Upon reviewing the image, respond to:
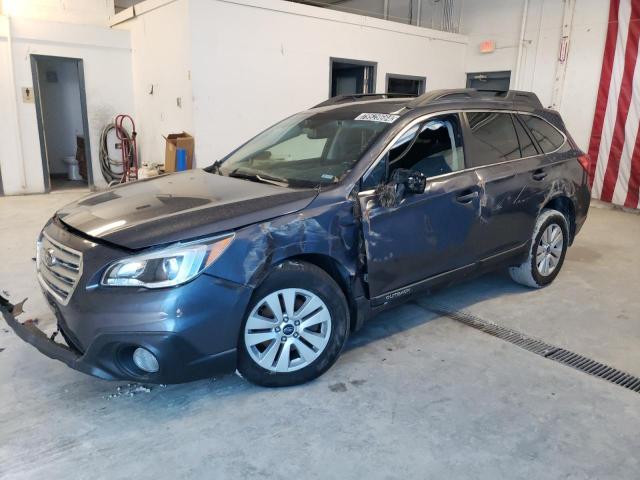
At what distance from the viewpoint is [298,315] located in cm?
245

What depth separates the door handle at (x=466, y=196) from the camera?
10.0 feet

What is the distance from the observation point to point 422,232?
2.87 m

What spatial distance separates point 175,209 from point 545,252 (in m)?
2.93

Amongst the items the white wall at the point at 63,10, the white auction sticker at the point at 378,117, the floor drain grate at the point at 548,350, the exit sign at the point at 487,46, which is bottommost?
the floor drain grate at the point at 548,350

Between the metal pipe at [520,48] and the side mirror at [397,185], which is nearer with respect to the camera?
the side mirror at [397,185]

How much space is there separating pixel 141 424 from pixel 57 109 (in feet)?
30.0

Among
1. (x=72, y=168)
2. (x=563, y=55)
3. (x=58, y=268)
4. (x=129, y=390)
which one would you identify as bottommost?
→ (x=129, y=390)

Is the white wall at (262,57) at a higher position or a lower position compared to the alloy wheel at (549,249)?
higher

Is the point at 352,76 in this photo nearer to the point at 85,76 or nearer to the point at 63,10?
the point at 85,76

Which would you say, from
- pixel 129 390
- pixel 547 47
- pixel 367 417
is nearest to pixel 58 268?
pixel 129 390

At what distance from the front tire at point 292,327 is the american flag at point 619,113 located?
6816 mm

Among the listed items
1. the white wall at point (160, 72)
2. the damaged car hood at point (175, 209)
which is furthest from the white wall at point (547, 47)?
the damaged car hood at point (175, 209)

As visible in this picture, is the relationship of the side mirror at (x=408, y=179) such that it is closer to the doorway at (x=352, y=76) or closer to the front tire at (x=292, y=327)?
the front tire at (x=292, y=327)

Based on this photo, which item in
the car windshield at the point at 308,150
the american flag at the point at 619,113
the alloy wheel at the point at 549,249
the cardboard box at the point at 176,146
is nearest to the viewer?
the car windshield at the point at 308,150
